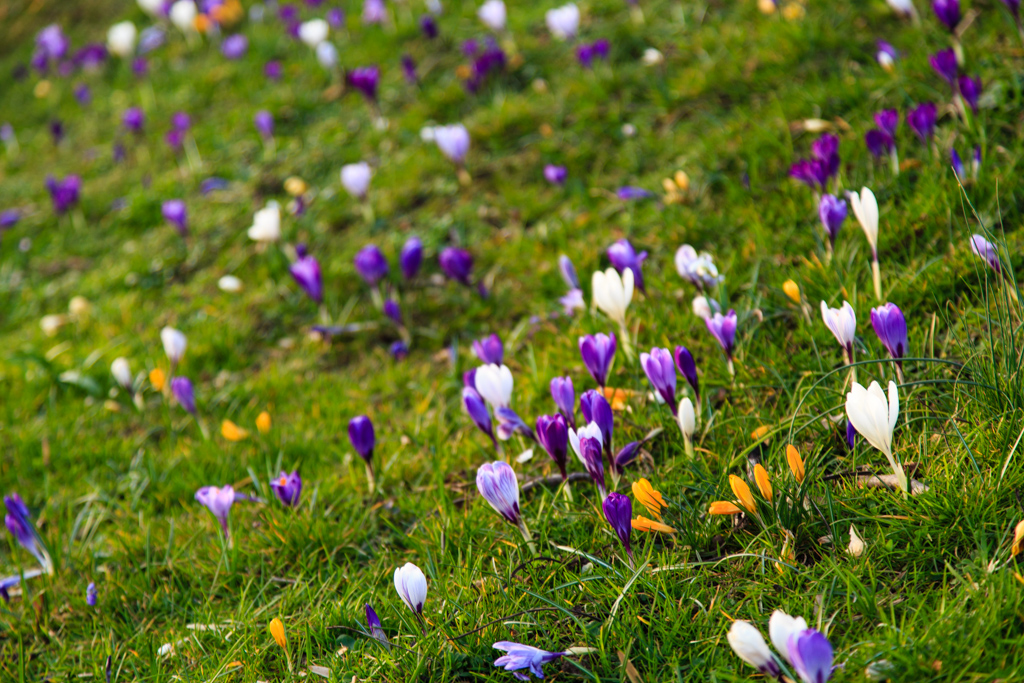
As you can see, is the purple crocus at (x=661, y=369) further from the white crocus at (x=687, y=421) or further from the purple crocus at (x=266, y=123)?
the purple crocus at (x=266, y=123)

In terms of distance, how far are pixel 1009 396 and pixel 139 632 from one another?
2478 millimetres

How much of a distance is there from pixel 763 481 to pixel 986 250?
2.80 feet

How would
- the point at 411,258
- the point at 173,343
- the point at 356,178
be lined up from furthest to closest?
the point at 356,178 → the point at 411,258 → the point at 173,343

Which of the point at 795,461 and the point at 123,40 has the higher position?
the point at 123,40

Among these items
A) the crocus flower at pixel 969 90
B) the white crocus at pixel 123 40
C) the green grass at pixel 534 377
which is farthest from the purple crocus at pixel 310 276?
the white crocus at pixel 123 40

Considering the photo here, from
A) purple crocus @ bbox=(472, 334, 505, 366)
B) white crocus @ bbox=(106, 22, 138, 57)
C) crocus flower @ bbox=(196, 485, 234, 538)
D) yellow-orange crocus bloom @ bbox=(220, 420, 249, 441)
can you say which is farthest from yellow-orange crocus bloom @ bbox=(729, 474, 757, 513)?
white crocus @ bbox=(106, 22, 138, 57)

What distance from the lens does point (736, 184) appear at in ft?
11.1

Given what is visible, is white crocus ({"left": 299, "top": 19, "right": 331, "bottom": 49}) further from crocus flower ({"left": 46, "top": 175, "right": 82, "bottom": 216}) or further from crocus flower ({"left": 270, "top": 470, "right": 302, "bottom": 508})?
crocus flower ({"left": 270, "top": 470, "right": 302, "bottom": 508})

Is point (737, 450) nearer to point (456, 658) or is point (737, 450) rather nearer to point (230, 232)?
point (456, 658)

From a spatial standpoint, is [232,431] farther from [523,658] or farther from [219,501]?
[523,658]

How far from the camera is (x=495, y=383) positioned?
2344 millimetres

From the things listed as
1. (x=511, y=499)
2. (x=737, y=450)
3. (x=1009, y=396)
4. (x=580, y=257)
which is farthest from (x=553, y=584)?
(x=580, y=257)

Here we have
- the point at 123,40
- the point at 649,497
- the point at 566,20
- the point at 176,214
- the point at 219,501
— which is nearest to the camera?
the point at 649,497

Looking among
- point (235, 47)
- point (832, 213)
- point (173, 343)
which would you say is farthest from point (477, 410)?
point (235, 47)
